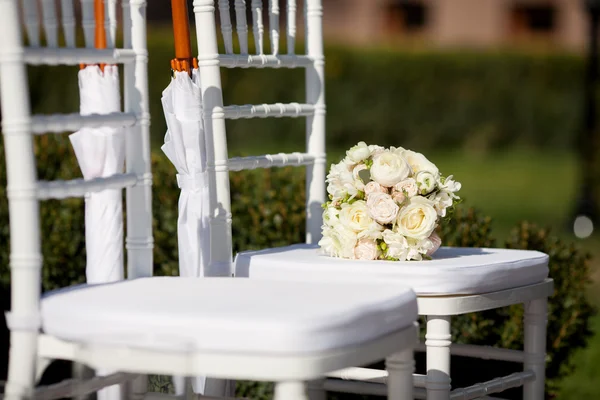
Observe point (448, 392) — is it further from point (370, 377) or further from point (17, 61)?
point (17, 61)

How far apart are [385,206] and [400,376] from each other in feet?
1.68

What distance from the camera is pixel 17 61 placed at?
1828mm

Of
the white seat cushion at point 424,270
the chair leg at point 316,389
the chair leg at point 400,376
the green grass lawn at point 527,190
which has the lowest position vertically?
the green grass lawn at point 527,190

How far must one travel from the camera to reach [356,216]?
7.80 ft

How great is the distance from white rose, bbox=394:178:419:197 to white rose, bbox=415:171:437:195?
0.01 meters

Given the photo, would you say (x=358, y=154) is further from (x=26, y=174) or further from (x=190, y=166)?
(x=26, y=174)

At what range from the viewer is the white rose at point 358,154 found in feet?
8.05

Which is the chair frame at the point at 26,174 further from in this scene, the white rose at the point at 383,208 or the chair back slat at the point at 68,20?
the white rose at the point at 383,208

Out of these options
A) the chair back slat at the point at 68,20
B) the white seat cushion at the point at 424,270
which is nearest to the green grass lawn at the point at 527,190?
the white seat cushion at the point at 424,270

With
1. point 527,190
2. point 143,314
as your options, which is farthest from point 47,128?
point 527,190

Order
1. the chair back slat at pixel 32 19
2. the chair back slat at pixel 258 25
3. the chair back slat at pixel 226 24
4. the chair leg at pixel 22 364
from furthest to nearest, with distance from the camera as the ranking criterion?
the chair back slat at pixel 258 25 < the chair back slat at pixel 226 24 < the chair back slat at pixel 32 19 < the chair leg at pixel 22 364

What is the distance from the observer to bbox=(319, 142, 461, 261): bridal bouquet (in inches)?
92.0

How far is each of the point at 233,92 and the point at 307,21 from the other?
10675 millimetres

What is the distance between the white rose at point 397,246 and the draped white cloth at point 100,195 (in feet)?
1.82
